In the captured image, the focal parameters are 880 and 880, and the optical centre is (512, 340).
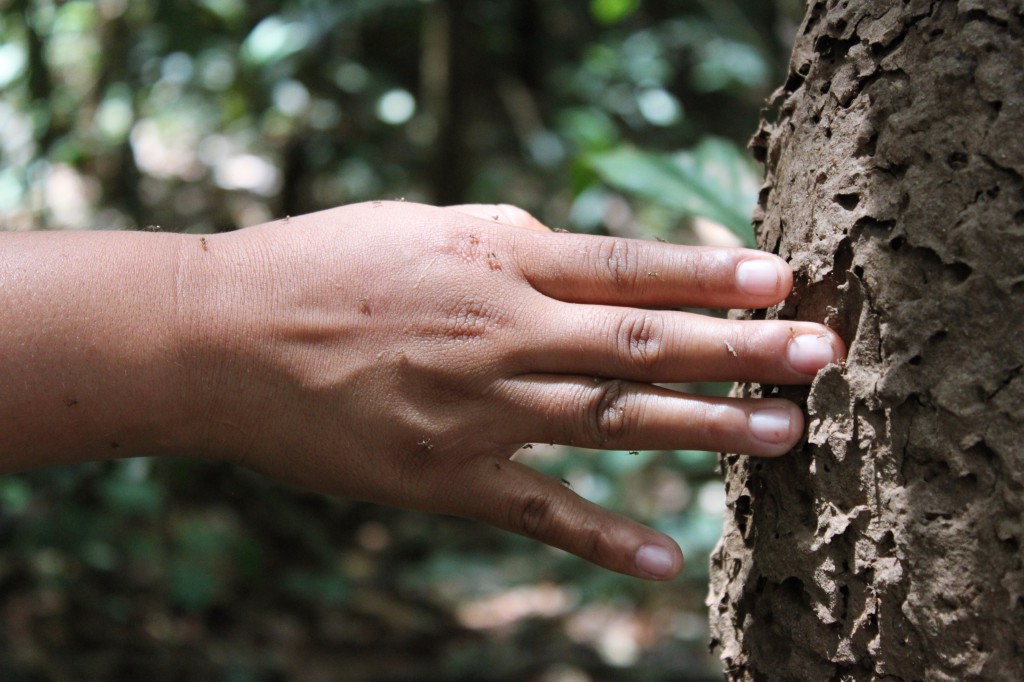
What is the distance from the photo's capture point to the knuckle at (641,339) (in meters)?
0.82

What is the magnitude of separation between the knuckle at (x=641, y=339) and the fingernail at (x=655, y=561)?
177 mm

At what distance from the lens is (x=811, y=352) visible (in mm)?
→ 792

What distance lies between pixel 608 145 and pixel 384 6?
1.31 metres

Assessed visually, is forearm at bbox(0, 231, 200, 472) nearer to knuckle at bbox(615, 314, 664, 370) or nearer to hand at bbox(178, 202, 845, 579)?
hand at bbox(178, 202, 845, 579)

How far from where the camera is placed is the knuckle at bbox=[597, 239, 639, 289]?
2.81 feet

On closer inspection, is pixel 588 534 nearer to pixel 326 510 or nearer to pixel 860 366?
pixel 860 366

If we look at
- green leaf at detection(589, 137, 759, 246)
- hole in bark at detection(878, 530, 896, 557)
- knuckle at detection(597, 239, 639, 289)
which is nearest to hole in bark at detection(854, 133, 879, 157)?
knuckle at detection(597, 239, 639, 289)

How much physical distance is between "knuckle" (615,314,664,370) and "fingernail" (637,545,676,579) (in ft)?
0.58

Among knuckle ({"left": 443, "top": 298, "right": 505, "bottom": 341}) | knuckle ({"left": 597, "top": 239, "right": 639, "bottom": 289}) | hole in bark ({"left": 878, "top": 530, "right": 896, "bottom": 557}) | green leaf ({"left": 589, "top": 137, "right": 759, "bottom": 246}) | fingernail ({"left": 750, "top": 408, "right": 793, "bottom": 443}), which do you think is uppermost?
green leaf ({"left": 589, "top": 137, "right": 759, "bottom": 246})

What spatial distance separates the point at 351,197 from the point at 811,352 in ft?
9.77

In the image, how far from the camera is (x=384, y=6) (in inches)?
127

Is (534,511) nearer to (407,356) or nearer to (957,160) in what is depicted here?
(407,356)

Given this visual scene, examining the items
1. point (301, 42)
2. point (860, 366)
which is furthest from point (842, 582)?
point (301, 42)

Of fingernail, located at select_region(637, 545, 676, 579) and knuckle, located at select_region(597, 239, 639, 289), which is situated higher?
knuckle, located at select_region(597, 239, 639, 289)
